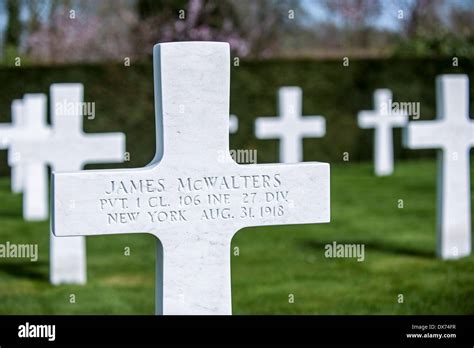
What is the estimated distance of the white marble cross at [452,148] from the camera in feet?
24.8

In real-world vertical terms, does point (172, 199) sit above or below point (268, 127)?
below

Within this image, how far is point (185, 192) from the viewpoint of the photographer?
3922 mm

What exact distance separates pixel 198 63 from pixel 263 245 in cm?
508

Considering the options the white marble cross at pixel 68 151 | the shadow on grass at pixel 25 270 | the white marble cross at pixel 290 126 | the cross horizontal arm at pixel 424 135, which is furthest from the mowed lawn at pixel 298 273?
the white marble cross at pixel 290 126

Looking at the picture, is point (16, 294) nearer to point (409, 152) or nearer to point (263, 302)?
point (263, 302)

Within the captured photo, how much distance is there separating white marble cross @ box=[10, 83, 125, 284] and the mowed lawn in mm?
169

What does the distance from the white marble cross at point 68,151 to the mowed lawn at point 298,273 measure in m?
0.17

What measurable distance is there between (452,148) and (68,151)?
9.88ft

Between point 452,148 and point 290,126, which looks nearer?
point 452,148

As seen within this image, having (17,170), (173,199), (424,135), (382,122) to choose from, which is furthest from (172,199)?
(382,122)

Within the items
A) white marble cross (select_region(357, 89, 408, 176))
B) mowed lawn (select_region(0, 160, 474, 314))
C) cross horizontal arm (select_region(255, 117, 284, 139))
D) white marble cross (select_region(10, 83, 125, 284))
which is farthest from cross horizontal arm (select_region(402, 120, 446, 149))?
white marble cross (select_region(357, 89, 408, 176))

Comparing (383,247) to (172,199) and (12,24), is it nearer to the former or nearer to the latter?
(172,199)
